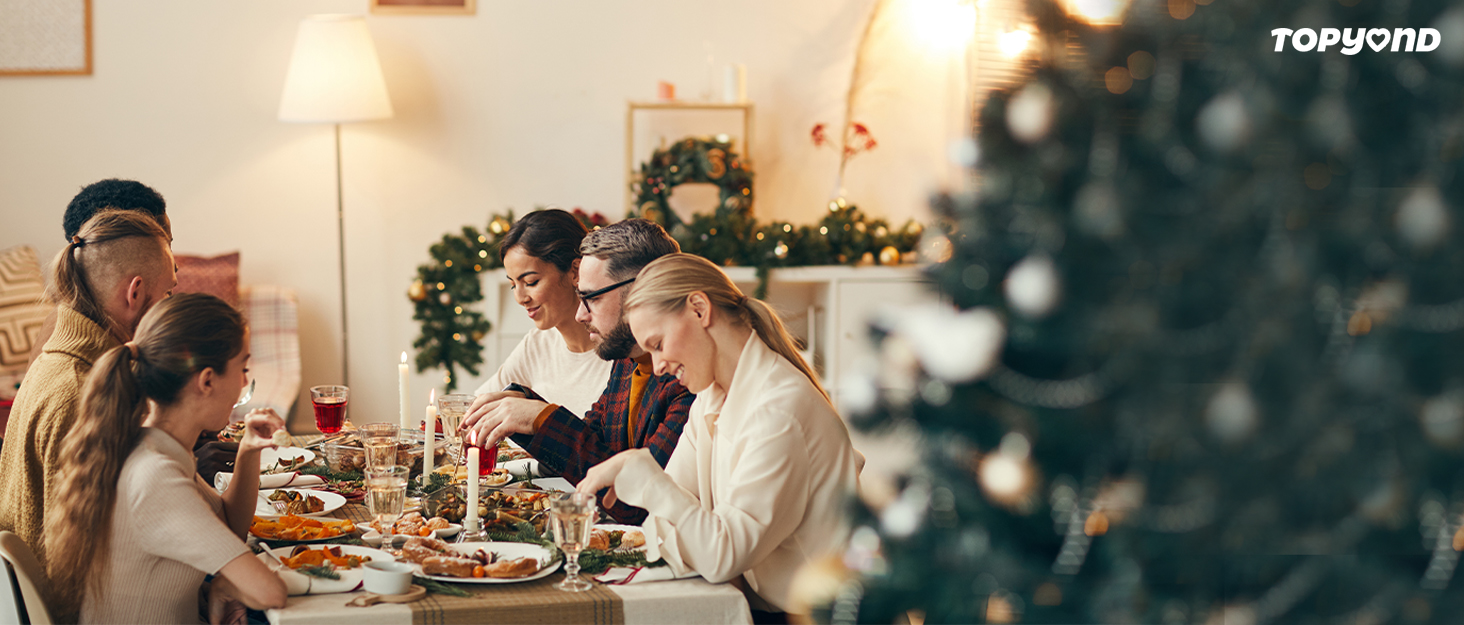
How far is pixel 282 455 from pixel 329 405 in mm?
241

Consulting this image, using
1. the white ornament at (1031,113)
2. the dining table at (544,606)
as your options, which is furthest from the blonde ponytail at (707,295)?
the white ornament at (1031,113)

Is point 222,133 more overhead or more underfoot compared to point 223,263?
more overhead

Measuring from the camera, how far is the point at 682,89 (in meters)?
5.03

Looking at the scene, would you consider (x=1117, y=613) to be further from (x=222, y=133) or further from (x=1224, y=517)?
(x=222, y=133)

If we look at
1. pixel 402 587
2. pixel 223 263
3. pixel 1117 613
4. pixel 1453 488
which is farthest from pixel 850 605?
pixel 223 263

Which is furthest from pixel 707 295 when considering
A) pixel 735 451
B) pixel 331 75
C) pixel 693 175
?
pixel 331 75

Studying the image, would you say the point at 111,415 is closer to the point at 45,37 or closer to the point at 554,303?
the point at 554,303

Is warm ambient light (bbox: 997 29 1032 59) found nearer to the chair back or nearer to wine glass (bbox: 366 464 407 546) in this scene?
wine glass (bbox: 366 464 407 546)

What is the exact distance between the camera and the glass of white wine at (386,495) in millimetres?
1722

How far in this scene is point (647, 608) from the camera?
4.86 feet

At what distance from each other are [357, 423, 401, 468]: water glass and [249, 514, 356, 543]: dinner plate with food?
0.16 m

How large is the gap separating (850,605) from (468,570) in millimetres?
790

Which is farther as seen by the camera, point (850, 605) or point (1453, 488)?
point (850, 605)

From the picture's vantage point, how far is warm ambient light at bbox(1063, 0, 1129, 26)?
761 mm
